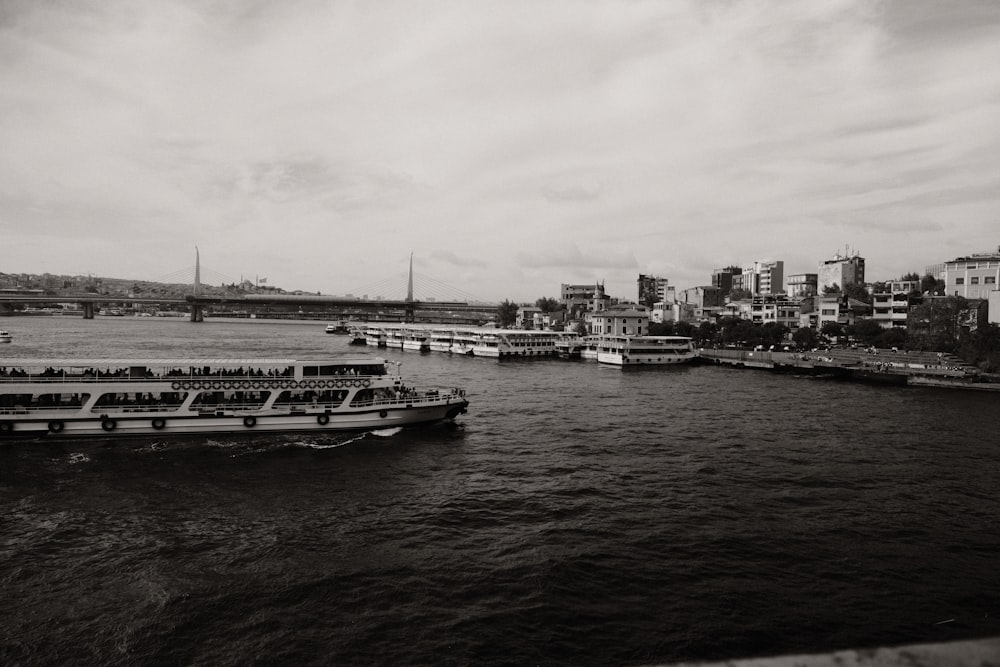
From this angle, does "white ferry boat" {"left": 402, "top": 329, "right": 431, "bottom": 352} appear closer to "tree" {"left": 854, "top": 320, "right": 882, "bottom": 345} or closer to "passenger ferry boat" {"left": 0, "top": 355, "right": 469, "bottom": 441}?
"tree" {"left": 854, "top": 320, "right": 882, "bottom": 345}

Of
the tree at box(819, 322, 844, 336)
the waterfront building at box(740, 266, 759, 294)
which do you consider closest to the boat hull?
the tree at box(819, 322, 844, 336)

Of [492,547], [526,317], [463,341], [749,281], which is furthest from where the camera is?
[749,281]

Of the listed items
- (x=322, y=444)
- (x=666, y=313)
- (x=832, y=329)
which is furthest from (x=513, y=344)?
(x=322, y=444)

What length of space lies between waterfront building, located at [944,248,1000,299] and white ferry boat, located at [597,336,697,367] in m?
33.6

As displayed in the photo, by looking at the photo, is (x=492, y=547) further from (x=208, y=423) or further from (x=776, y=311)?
(x=776, y=311)

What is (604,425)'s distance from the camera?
31484 millimetres

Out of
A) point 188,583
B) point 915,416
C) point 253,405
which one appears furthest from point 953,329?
point 188,583

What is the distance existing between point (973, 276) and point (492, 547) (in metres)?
84.6

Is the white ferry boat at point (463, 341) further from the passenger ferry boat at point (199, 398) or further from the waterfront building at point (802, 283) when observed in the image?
the waterfront building at point (802, 283)

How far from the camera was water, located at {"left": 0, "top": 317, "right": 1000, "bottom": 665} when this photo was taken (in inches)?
478

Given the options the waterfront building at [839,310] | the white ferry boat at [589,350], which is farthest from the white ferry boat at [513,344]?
the waterfront building at [839,310]

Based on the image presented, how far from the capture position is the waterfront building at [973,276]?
245 ft

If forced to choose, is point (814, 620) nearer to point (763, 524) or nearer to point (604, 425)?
point (763, 524)

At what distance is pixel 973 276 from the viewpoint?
77.0 meters
